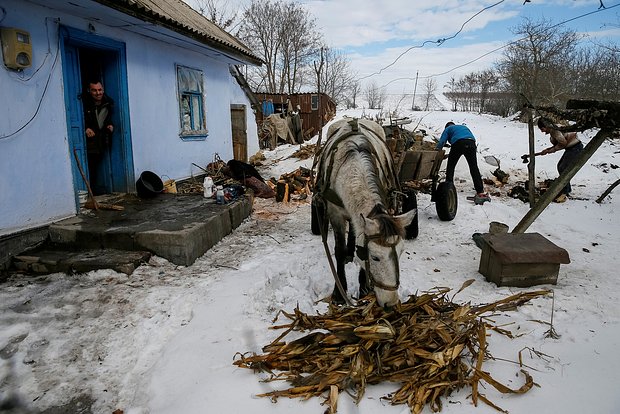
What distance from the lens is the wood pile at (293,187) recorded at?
8.77m

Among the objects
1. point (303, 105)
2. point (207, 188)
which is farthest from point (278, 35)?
point (207, 188)

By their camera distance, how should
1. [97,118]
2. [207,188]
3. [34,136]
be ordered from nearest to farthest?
1. [34,136]
2. [97,118]
3. [207,188]

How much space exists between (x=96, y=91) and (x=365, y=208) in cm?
526

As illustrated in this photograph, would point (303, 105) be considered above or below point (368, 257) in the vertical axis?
above

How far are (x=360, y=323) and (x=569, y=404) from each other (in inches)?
52.7

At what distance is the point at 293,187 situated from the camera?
30.8 ft

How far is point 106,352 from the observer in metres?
3.06

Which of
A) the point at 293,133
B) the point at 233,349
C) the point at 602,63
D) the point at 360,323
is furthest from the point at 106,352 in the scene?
the point at 602,63

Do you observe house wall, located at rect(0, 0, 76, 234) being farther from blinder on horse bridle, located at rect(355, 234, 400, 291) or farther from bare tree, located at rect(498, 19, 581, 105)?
bare tree, located at rect(498, 19, 581, 105)

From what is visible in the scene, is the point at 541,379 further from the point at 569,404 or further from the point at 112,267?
the point at 112,267

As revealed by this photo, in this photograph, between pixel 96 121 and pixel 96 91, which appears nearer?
pixel 96 91

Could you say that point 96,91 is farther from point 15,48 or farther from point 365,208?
point 365,208

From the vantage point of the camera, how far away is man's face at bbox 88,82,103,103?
6.03m

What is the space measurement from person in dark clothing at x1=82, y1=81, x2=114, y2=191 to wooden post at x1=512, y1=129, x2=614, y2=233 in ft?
21.4
